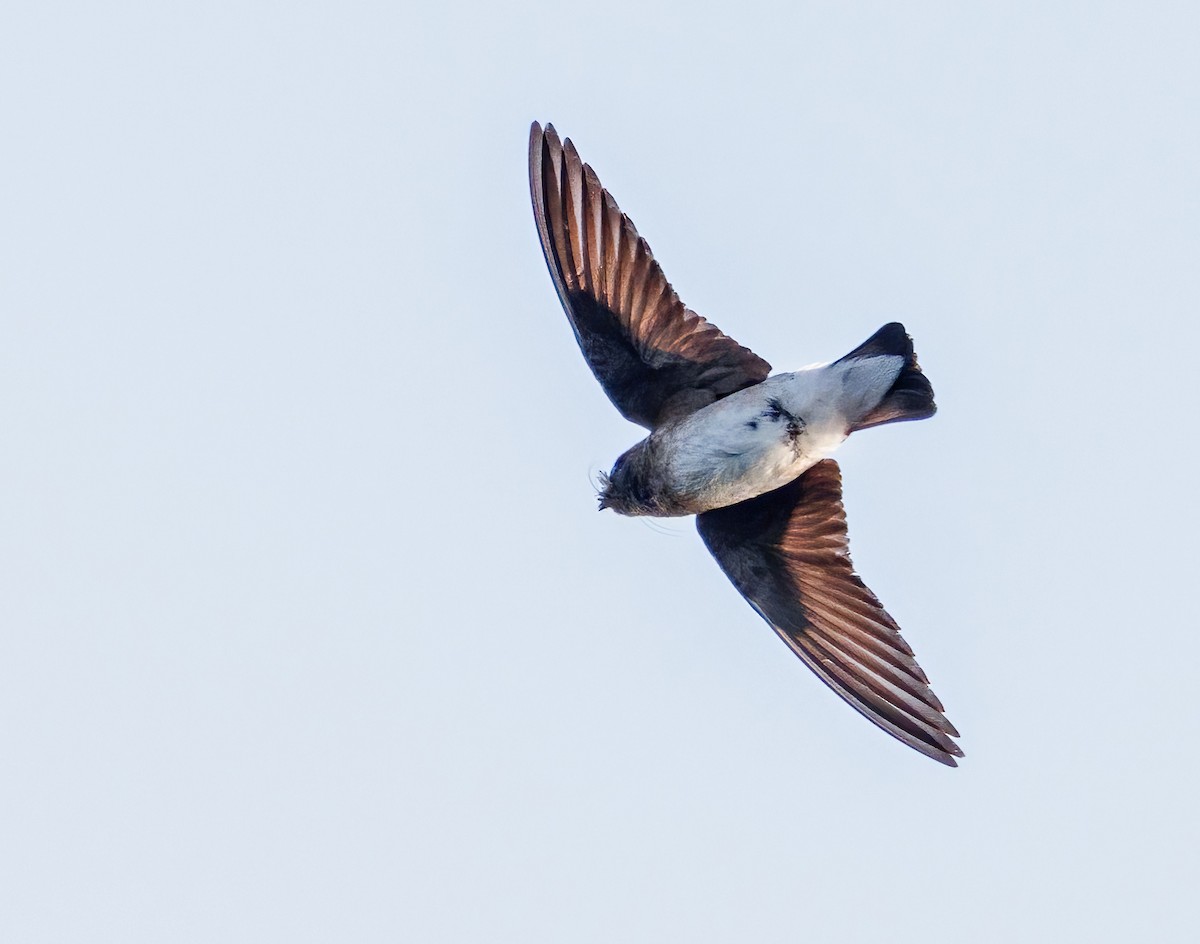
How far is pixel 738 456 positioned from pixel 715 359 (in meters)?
0.61

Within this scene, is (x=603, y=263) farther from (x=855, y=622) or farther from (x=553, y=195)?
(x=855, y=622)

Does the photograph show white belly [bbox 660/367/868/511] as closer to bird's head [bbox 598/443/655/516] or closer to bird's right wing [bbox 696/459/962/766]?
bird's head [bbox 598/443/655/516]

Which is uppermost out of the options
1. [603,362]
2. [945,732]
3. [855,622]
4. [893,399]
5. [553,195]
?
[553,195]

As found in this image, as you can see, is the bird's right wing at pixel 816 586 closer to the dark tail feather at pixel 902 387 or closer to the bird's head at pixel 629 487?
the bird's head at pixel 629 487

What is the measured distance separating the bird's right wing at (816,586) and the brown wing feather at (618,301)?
83 centimetres

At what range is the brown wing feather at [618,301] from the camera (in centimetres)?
1151

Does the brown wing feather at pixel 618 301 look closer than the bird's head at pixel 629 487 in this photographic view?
Yes

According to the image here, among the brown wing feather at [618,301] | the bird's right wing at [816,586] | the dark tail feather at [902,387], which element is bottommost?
the bird's right wing at [816,586]

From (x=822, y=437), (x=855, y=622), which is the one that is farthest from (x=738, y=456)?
(x=855, y=622)

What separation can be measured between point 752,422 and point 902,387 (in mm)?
862

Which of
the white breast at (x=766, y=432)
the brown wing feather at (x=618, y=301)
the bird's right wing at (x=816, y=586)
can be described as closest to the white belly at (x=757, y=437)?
the white breast at (x=766, y=432)

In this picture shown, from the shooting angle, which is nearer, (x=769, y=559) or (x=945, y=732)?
(x=945, y=732)

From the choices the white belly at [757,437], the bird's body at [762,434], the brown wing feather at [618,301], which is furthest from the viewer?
the brown wing feather at [618,301]

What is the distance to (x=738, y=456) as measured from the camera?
11.4m
